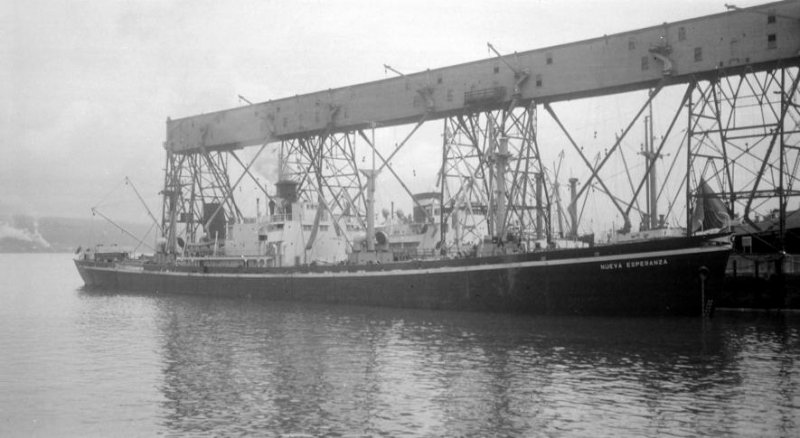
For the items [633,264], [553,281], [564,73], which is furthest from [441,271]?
[564,73]

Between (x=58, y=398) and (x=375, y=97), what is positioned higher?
(x=375, y=97)

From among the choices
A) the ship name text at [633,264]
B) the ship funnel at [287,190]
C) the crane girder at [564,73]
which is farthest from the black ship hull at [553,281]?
the crane girder at [564,73]

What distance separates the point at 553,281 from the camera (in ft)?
107

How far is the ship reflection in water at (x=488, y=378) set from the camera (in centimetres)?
1480

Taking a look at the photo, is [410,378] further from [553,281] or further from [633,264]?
[633,264]

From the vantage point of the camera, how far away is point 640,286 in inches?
1213

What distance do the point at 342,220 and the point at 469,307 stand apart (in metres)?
19.9

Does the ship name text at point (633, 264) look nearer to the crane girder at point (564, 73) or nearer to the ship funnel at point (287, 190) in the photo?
the crane girder at point (564, 73)

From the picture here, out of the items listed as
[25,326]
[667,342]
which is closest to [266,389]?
[667,342]

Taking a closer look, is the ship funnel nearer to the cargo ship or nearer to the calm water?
the cargo ship

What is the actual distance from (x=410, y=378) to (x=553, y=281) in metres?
14.9

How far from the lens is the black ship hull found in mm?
29984

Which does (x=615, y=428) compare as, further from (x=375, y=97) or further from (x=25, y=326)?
(x=375, y=97)

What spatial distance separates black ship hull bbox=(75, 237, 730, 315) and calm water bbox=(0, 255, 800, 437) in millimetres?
1207
